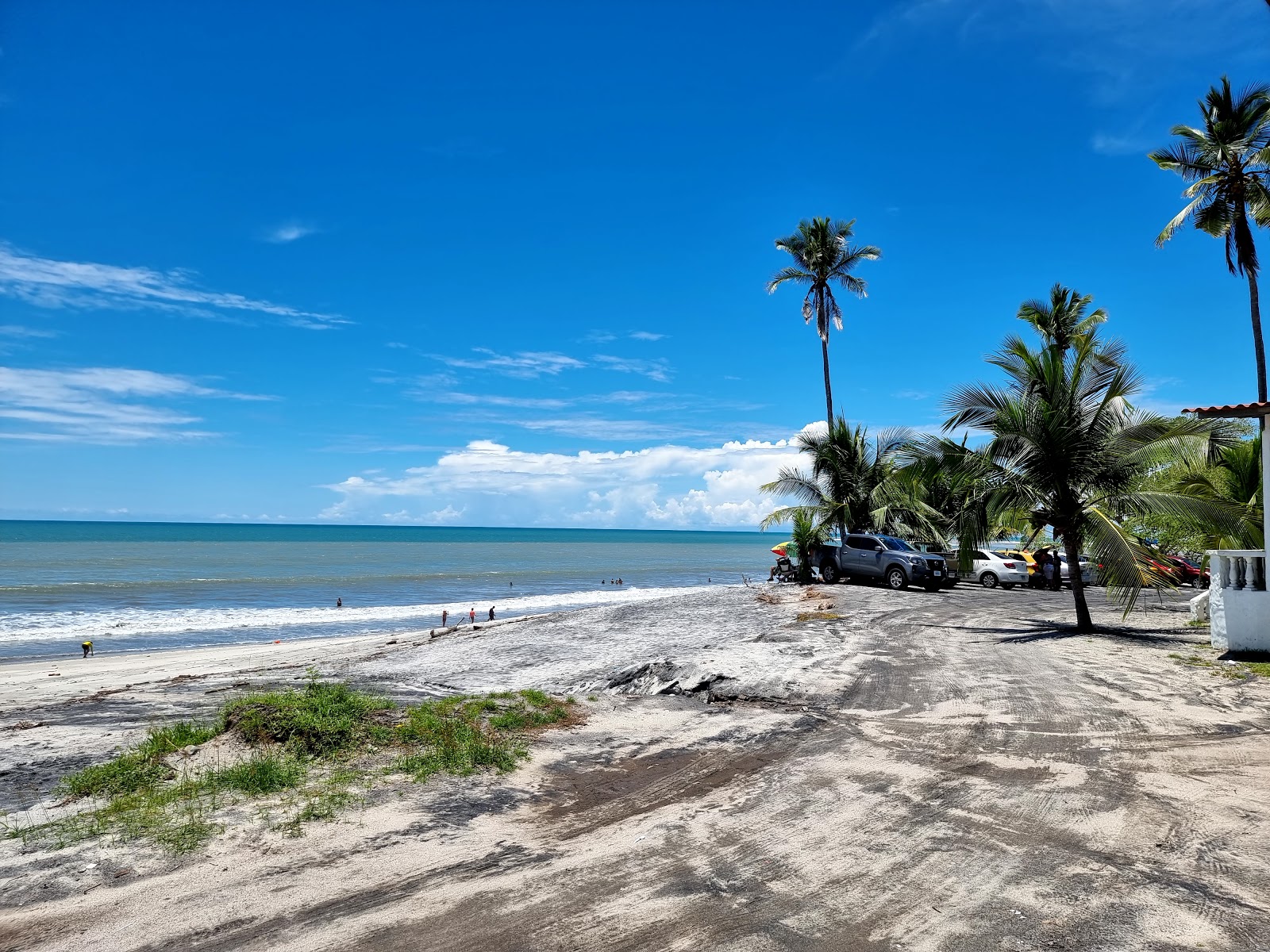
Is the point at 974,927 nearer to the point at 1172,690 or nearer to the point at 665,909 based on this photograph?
the point at 665,909

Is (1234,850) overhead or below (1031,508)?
below

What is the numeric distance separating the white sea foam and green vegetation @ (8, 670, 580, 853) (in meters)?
19.7

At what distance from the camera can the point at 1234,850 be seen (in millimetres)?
4727

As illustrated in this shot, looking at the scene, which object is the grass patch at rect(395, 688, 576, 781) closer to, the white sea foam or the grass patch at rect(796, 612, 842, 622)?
the grass patch at rect(796, 612, 842, 622)

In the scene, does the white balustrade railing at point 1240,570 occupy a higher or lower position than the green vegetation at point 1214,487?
lower

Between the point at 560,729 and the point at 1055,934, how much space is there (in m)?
5.22

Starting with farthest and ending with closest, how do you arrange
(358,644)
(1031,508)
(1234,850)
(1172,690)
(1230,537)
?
(358,644) < (1031,508) < (1230,537) < (1172,690) < (1234,850)

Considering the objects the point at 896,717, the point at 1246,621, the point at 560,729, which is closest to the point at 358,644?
the point at 560,729

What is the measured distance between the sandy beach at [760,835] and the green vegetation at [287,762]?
23 centimetres

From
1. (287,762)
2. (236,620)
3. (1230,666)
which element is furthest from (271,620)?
(1230,666)

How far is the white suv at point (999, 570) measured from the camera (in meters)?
30.0

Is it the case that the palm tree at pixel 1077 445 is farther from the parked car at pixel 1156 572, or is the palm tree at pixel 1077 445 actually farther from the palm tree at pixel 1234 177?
the palm tree at pixel 1234 177

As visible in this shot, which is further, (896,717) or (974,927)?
(896,717)

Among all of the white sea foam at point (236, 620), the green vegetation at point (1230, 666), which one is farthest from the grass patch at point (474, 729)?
the white sea foam at point (236, 620)
